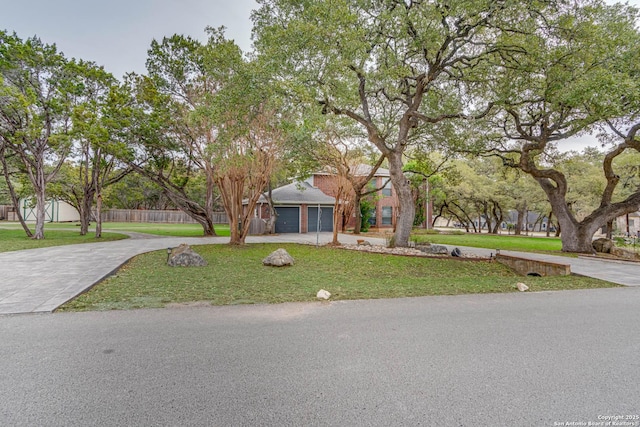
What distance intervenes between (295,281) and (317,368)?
393cm

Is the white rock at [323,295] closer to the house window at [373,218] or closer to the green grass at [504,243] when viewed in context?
the green grass at [504,243]

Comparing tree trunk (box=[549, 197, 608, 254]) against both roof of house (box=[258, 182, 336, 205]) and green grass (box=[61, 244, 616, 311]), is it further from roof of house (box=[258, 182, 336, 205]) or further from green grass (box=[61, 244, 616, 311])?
roof of house (box=[258, 182, 336, 205])

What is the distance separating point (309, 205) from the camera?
22.9m

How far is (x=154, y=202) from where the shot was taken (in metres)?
40.3

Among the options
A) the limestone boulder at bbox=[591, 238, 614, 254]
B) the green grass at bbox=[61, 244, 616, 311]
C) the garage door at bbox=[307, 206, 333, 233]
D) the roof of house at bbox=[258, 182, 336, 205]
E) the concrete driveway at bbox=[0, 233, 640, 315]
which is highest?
the roof of house at bbox=[258, 182, 336, 205]

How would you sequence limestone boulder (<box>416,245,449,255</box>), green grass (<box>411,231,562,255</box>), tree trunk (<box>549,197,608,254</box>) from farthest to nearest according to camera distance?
green grass (<box>411,231,562,255</box>)
tree trunk (<box>549,197,608,254</box>)
limestone boulder (<box>416,245,449,255</box>)

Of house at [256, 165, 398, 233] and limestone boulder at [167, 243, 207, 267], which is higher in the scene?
house at [256, 165, 398, 233]

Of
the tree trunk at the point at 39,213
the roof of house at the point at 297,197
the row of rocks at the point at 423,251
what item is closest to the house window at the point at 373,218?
the roof of house at the point at 297,197

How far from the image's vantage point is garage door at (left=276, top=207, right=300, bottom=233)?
22531 mm

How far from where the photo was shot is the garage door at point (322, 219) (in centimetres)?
2332

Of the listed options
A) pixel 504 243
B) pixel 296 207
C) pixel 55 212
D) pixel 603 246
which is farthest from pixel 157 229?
pixel 603 246

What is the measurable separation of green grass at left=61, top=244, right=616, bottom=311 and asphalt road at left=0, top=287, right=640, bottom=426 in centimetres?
83

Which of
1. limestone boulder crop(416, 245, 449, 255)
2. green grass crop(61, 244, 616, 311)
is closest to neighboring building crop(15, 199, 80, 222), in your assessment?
green grass crop(61, 244, 616, 311)

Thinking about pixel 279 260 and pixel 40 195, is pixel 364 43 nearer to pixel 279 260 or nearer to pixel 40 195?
pixel 279 260
